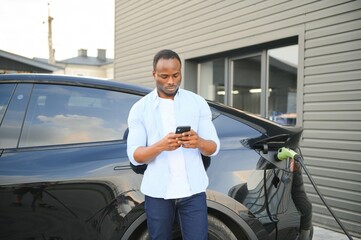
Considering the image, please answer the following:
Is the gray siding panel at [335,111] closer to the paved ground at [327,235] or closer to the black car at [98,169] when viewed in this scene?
the paved ground at [327,235]

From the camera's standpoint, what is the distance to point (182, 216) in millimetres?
1963

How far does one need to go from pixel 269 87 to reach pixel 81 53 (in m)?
41.1

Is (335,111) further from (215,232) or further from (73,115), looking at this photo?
(73,115)

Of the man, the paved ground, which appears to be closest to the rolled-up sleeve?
the man

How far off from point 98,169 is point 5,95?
814mm

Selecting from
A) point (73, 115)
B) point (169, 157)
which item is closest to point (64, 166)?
point (73, 115)

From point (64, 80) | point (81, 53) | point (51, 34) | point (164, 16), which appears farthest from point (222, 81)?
point (81, 53)

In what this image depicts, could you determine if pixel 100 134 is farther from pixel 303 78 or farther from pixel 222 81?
pixel 222 81

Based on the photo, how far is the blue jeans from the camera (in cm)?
192

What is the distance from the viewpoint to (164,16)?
25.0 feet

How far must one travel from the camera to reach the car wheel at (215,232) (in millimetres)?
2246

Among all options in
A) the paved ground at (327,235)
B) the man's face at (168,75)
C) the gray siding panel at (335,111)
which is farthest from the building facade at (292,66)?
the man's face at (168,75)

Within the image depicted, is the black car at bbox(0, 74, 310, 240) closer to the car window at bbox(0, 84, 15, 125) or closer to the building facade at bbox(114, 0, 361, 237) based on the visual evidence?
the car window at bbox(0, 84, 15, 125)

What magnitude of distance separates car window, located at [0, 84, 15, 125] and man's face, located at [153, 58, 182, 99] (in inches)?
44.3
